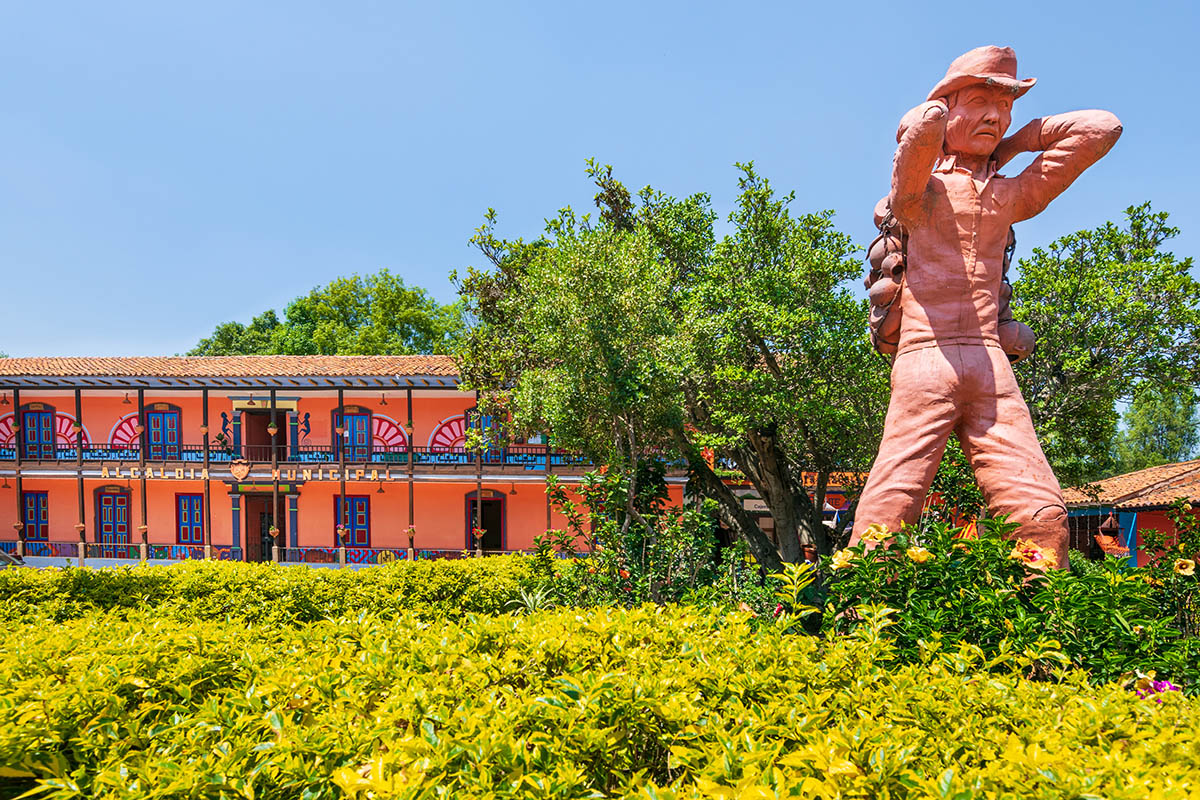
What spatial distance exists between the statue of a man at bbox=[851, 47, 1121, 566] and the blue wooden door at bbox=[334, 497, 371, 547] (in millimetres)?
15381

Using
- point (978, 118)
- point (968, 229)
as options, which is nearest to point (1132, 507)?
point (968, 229)

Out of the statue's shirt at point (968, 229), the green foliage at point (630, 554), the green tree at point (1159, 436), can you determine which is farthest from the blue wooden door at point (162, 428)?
the green tree at point (1159, 436)

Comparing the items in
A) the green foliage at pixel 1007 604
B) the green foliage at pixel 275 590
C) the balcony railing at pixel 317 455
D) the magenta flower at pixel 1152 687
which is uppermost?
the green foliage at pixel 1007 604

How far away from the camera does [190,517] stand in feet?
59.3

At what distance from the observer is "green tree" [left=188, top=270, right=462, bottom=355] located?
26.4m

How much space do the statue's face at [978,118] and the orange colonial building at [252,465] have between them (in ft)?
40.4

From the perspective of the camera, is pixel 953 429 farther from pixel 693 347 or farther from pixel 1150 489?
pixel 1150 489

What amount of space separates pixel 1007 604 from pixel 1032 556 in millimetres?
555

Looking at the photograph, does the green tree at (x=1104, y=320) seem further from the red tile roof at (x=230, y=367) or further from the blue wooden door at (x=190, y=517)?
the blue wooden door at (x=190, y=517)

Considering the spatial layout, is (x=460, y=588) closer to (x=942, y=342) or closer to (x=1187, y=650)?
(x=942, y=342)

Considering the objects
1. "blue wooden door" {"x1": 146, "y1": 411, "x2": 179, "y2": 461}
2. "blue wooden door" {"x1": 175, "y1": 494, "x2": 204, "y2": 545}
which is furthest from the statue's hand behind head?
"blue wooden door" {"x1": 146, "y1": 411, "x2": 179, "y2": 461}

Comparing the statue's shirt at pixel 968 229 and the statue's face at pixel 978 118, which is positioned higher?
the statue's face at pixel 978 118

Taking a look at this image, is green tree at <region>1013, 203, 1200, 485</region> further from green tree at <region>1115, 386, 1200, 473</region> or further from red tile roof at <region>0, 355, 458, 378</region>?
green tree at <region>1115, 386, 1200, 473</region>

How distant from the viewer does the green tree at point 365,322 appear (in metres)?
26.4
